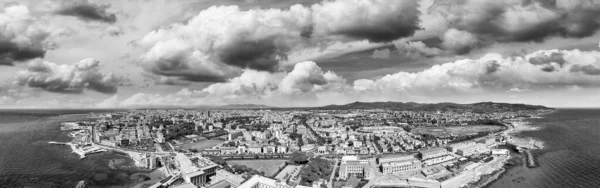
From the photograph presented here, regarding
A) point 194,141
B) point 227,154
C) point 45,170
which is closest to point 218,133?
point 194,141

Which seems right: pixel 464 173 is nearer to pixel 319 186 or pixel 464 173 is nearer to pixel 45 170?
pixel 319 186

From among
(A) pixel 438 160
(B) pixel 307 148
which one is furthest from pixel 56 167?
(A) pixel 438 160

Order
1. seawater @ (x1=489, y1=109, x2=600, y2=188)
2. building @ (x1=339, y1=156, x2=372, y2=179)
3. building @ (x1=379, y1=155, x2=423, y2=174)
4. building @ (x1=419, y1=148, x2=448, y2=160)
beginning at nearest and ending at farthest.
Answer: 1. seawater @ (x1=489, y1=109, x2=600, y2=188)
2. building @ (x1=339, y1=156, x2=372, y2=179)
3. building @ (x1=379, y1=155, x2=423, y2=174)
4. building @ (x1=419, y1=148, x2=448, y2=160)

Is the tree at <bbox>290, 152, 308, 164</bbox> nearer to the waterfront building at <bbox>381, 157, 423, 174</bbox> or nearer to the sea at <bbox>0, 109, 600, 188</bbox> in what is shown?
the waterfront building at <bbox>381, 157, 423, 174</bbox>

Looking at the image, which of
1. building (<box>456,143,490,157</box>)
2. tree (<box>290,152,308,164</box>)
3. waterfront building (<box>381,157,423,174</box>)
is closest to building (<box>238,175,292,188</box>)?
tree (<box>290,152,308,164</box>)

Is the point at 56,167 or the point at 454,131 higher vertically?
the point at 454,131

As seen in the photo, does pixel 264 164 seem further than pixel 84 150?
No

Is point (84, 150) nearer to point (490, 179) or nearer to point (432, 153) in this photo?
point (432, 153)
